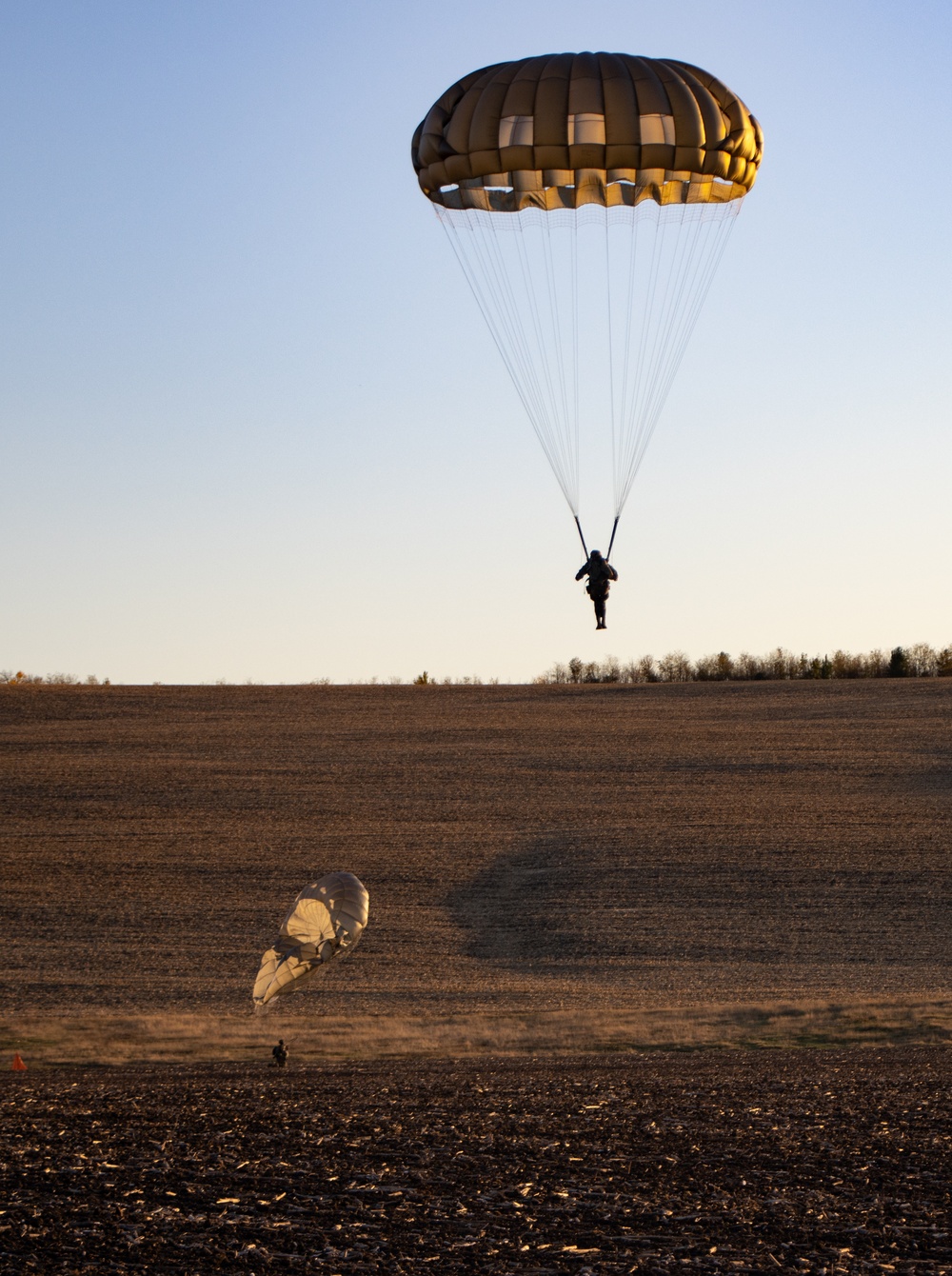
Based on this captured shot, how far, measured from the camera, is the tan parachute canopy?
1442 cm

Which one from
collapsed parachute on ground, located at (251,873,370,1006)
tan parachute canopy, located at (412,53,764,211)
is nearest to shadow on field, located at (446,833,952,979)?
collapsed parachute on ground, located at (251,873,370,1006)

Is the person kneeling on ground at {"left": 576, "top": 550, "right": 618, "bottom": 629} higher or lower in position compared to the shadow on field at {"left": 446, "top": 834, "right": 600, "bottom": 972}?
higher

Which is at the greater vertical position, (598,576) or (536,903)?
(598,576)

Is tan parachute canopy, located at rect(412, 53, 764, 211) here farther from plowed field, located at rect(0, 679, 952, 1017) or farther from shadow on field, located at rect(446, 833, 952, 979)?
shadow on field, located at rect(446, 833, 952, 979)

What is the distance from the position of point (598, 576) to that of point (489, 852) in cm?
1043

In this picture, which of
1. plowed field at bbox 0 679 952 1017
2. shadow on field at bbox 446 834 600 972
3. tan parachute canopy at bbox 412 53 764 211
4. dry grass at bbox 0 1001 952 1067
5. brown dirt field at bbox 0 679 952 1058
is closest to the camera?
dry grass at bbox 0 1001 952 1067

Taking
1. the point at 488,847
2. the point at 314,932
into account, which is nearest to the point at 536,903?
the point at 488,847

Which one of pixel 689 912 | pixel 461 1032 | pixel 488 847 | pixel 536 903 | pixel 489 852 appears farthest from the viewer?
pixel 488 847

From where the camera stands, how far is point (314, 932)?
39.1 feet

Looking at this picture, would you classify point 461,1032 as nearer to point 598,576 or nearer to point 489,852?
point 598,576

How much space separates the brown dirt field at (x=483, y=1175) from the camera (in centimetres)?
645

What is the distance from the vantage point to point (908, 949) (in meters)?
19.1

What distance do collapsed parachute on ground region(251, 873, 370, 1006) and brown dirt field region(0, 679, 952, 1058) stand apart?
1.99m

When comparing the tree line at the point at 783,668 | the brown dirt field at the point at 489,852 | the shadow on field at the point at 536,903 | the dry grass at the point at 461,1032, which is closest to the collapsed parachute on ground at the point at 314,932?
the dry grass at the point at 461,1032
